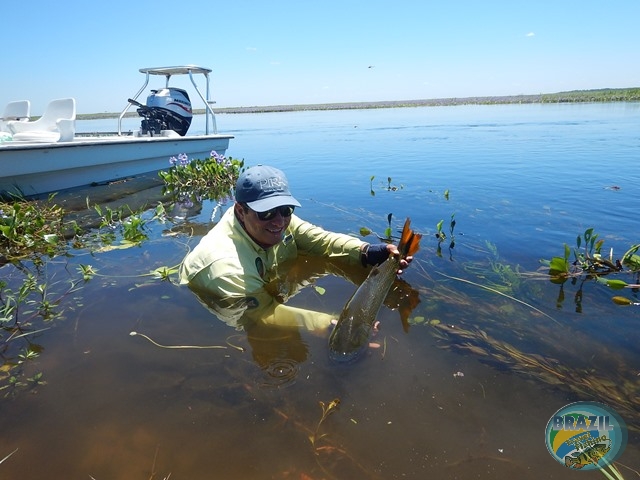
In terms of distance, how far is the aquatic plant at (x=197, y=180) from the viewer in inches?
406

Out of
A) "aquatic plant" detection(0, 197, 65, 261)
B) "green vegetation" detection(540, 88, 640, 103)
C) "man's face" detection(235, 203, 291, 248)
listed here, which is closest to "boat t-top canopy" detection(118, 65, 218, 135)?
"aquatic plant" detection(0, 197, 65, 261)

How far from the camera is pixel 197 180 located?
10648 millimetres

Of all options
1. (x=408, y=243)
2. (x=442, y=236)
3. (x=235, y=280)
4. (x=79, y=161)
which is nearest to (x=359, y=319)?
(x=235, y=280)

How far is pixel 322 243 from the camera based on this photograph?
512cm

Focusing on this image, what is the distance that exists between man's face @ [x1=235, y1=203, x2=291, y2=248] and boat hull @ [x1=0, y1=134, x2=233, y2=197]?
299 inches

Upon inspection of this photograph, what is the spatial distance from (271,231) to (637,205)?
7335 mm

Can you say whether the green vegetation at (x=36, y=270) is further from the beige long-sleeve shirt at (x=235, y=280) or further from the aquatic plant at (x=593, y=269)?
the aquatic plant at (x=593, y=269)

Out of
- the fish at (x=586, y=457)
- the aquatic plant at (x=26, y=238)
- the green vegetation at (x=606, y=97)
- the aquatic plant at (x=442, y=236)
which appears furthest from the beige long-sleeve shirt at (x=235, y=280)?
the green vegetation at (x=606, y=97)

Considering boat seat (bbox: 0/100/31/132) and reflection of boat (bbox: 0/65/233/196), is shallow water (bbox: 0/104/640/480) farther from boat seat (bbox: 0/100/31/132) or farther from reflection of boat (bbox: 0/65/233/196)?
boat seat (bbox: 0/100/31/132)

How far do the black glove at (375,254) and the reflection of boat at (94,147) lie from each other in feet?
26.9

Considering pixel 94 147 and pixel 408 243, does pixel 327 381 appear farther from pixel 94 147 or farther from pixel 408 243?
pixel 94 147

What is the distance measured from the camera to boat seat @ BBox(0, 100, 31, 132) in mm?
11623

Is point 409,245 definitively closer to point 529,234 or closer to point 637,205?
point 529,234

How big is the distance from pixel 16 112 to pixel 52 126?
2161 mm
